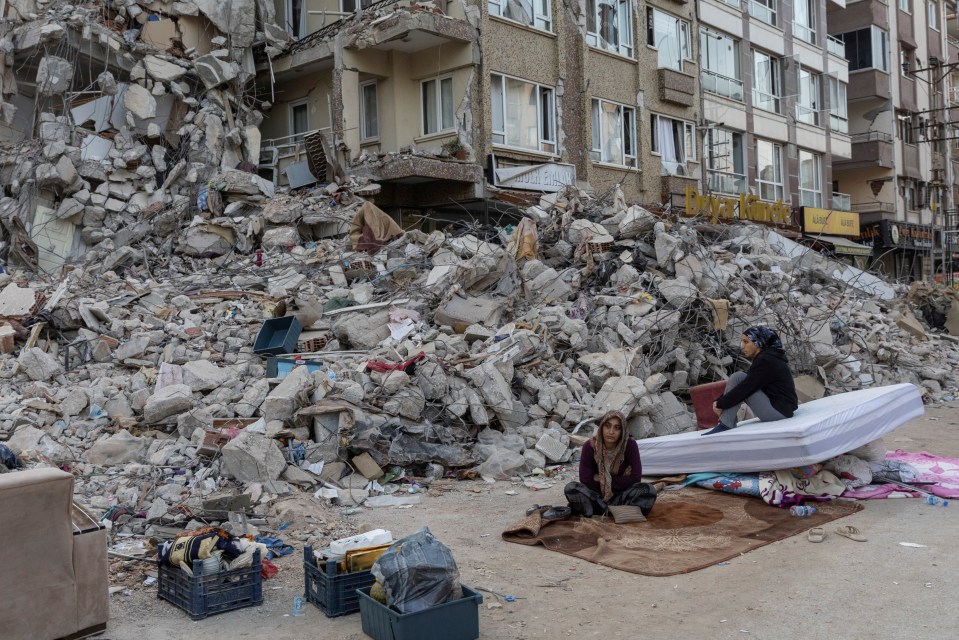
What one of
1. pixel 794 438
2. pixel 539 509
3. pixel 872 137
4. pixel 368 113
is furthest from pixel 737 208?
pixel 539 509

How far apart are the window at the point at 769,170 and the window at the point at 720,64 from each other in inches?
85.9

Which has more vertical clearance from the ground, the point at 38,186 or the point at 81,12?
the point at 81,12

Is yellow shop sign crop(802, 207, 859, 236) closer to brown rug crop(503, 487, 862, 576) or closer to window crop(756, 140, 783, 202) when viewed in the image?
window crop(756, 140, 783, 202)

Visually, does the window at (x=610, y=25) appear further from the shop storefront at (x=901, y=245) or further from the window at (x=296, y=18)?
the shop storefront at (x=901, y=245)

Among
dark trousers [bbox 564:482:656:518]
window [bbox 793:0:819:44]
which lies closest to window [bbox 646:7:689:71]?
window [bbox 793:0:819:44]

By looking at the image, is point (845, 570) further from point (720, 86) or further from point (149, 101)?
point (720, 86)

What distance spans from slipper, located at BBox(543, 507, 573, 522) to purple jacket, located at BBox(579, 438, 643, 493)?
0.88 ft

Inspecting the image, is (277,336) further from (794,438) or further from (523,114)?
(523,114)

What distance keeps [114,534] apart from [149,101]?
49.4 feet

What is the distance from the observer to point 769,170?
95.1 feet

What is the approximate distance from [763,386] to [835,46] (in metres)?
29.6

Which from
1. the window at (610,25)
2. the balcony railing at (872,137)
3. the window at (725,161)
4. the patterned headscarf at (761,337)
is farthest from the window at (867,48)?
the patterned headscarf at (761,337)

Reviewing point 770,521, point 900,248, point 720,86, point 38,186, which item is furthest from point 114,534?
point 900,248

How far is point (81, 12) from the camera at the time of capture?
60.7 ft
